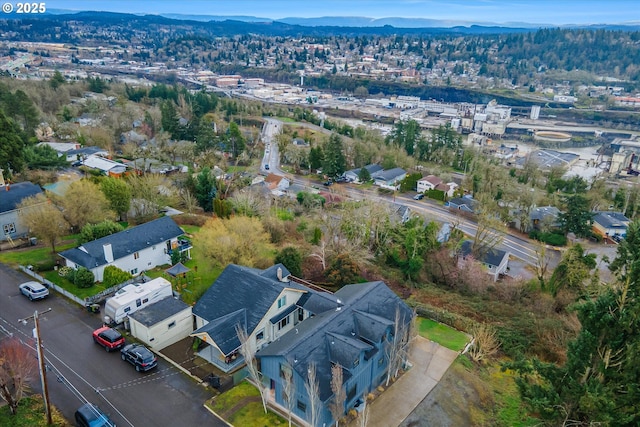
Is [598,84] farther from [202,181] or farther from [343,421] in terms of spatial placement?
[343,421]

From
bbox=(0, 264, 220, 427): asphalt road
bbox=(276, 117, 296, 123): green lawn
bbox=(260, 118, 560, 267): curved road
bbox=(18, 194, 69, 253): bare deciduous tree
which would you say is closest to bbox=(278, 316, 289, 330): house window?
bbox=(0, 264, 220, 427): asphalt road

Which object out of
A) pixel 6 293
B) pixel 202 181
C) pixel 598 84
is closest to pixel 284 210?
pixel 202 181

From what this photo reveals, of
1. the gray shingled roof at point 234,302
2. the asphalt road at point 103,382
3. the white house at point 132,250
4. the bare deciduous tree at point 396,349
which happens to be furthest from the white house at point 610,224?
the asphalt road at point 103,382

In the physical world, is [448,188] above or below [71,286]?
below

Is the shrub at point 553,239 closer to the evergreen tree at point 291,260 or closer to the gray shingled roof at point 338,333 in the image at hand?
the evergreen tree at point 291,260

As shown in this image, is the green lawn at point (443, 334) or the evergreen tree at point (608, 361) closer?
the evergreen tree at point (608, 361)

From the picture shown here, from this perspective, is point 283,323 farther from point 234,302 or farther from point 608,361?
point 608,361

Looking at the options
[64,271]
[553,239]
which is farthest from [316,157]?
[64,271]
